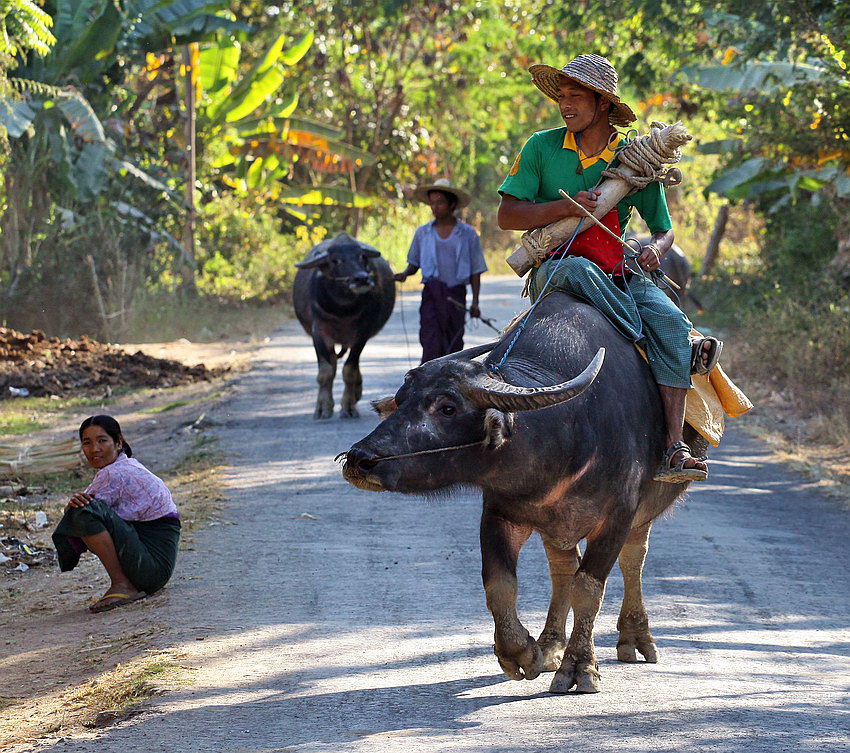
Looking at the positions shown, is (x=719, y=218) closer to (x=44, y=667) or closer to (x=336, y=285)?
(x=336, y=285)

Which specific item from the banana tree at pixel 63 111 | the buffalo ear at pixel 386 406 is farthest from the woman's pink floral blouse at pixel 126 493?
the banana tree at pixel 63 111

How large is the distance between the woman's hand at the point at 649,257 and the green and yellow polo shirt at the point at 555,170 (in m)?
0.23

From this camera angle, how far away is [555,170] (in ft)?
16.6

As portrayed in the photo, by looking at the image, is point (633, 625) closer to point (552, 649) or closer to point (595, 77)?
point (552, 649)

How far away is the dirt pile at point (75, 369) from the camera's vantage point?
13398mm

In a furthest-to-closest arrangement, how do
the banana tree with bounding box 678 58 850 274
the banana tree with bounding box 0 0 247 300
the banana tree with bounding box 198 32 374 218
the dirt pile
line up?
the banana tree with bounding box 198 32 374 218
the banana tree with bounding box 0 0 247 300
the dirt pile
the banana tree with bounding box 678 58 850 274

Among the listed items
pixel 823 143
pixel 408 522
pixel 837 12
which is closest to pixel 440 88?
pixel 823 143

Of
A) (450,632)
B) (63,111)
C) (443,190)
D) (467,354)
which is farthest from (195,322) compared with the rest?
(467,354)

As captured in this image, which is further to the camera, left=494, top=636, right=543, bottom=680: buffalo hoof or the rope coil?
the rope coil

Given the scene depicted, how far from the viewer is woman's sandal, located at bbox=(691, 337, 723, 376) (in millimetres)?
4945

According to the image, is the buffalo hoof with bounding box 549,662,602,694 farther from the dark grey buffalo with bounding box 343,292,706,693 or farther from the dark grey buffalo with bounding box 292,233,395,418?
the dark grey buffalo with bounding box 292,233,395,418

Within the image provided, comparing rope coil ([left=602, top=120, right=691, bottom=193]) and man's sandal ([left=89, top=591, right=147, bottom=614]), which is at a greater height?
rope coil ([left=602, top=120, right=691, bottom=193])

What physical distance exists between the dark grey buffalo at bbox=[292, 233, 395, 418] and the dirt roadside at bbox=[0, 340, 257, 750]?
1.28 meters

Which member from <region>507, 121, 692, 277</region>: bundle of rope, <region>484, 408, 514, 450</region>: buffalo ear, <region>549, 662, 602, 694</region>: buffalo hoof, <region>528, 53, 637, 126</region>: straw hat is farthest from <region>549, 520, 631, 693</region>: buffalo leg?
<region>528, 53, 637, 126</region>: straw hat
